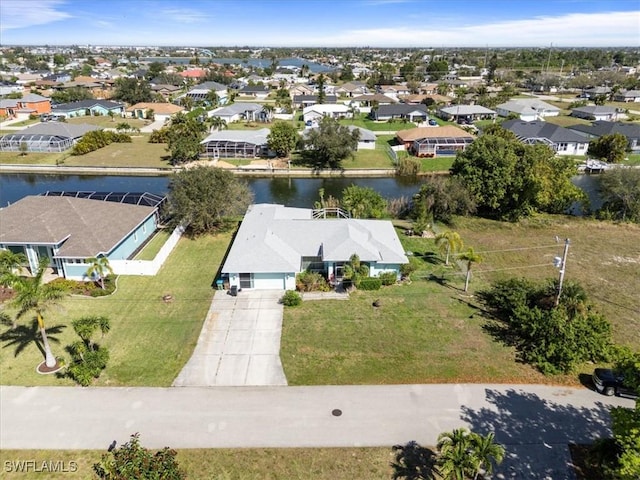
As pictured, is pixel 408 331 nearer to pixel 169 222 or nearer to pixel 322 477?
pixel 322 477

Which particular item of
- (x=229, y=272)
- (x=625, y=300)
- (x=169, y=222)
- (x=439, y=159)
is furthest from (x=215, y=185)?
(x=439, y=159)

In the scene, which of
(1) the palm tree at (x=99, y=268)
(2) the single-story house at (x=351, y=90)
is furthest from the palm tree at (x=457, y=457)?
(2) the single-story house at (x=351, y=90)

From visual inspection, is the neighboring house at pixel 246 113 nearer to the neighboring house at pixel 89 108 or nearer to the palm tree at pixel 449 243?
the neighboring house at pixel 89 108

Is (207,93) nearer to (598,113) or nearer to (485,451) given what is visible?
(598,113)

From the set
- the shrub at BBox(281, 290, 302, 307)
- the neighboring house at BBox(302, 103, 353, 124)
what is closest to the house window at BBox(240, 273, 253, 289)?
the shrub at BBox(281, 290, 302, 307)

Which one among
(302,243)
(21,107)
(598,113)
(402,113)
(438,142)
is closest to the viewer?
(302,243)

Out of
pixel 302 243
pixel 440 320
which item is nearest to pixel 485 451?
pixel 440 320
